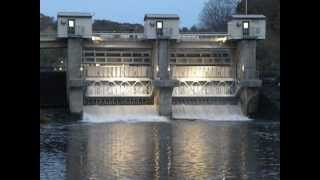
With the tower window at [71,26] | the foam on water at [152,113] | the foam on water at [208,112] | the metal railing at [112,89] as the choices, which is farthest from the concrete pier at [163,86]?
the tower window at [71,26]

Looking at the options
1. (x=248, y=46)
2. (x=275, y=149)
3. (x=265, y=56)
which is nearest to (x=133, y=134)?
(x=275, y=149)

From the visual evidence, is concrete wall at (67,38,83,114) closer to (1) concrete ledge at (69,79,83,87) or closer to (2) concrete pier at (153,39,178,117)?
(1) concrete ledge at (69,79,83,87)

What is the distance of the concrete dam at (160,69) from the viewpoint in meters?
44.6

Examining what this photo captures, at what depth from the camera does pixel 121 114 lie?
43594mm

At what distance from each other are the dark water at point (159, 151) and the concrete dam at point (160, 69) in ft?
18.8

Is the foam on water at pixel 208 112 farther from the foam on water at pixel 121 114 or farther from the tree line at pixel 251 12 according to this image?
the tree line at pixel 251 12

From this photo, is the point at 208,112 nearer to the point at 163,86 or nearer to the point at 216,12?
the point at 163,86

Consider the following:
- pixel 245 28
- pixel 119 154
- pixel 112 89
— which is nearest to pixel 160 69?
pixel 112 89

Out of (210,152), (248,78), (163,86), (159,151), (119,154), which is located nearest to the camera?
(119,154)

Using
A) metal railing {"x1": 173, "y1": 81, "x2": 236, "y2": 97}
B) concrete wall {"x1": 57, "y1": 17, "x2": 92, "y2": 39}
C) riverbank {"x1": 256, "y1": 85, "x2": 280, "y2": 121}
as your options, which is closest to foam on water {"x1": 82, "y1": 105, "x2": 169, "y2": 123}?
metal railing {"x1": 173, "y1": 81, "x2": 236, "y2": 97}

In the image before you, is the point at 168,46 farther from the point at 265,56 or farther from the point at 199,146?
the point at 199,146

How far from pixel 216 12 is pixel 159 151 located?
66882mm
